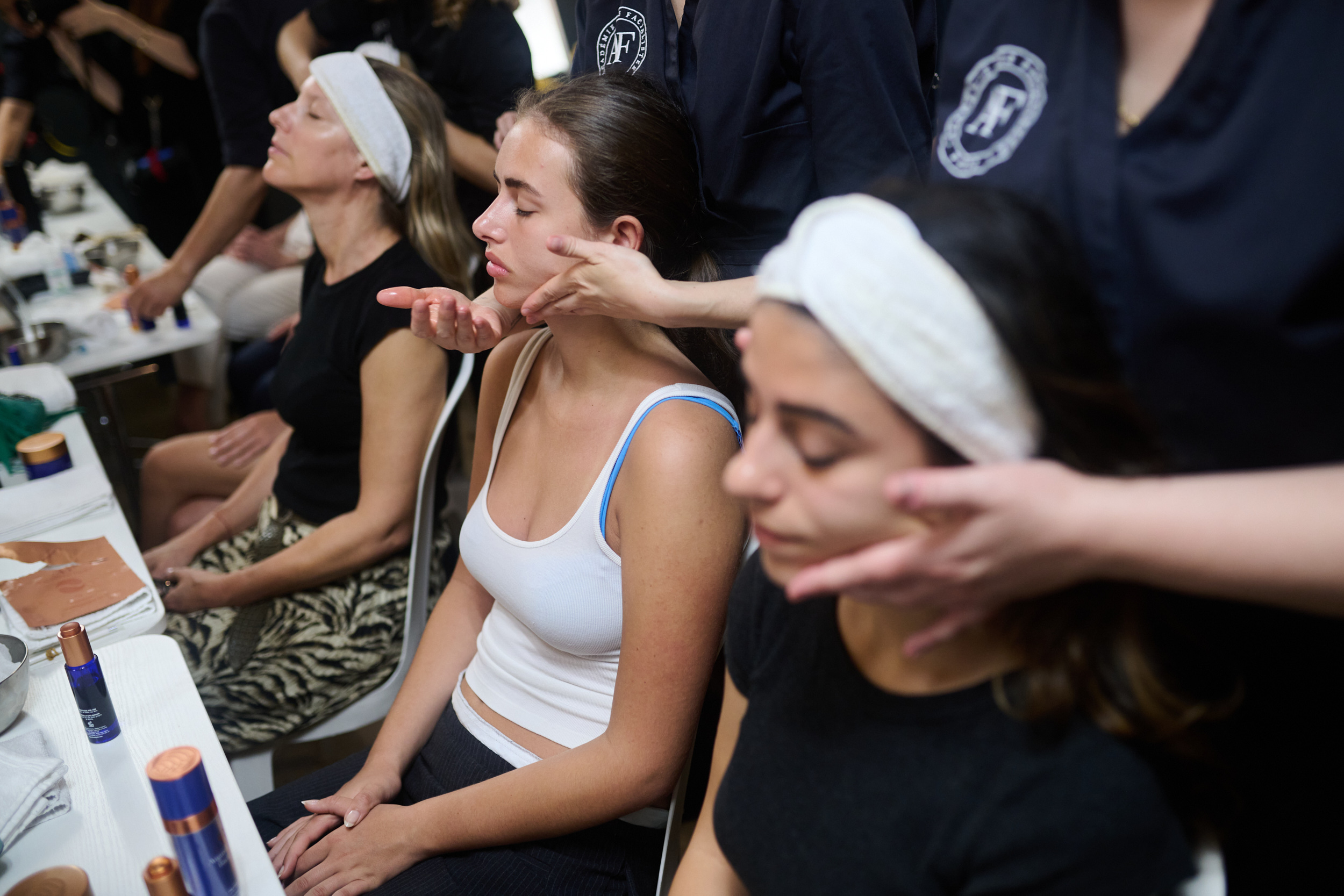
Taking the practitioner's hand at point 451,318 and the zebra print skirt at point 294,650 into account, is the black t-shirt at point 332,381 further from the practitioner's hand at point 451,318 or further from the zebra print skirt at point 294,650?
the practitioner's hand at point 451,318

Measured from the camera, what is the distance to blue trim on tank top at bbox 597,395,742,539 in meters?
1.24

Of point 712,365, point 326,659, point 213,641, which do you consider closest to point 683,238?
point 712,365

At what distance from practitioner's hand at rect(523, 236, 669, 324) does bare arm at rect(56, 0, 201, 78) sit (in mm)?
3176

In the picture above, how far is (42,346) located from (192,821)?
1866mm

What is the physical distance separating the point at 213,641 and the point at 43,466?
0.44 meters

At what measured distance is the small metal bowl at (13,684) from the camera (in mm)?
1176

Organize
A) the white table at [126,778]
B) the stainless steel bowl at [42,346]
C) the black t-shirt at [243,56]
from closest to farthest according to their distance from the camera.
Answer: the white table at [126,778], the stainless steel bowl at [42,346], the black t-shirt at [243,56]

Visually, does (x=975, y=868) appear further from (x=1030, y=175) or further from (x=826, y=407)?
(x=1030, y=175)

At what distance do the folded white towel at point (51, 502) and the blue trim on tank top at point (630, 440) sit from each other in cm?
99

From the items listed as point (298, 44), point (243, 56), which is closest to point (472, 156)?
point (298, 44)

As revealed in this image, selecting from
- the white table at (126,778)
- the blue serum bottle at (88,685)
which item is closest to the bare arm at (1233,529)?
the white table at (126,778)

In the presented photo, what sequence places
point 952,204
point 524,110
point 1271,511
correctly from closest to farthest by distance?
1. point 1271,511
2. point 952,204
3. point 524,110

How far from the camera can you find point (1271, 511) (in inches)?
24.0

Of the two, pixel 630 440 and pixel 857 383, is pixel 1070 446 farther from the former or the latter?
pixel 630 440
